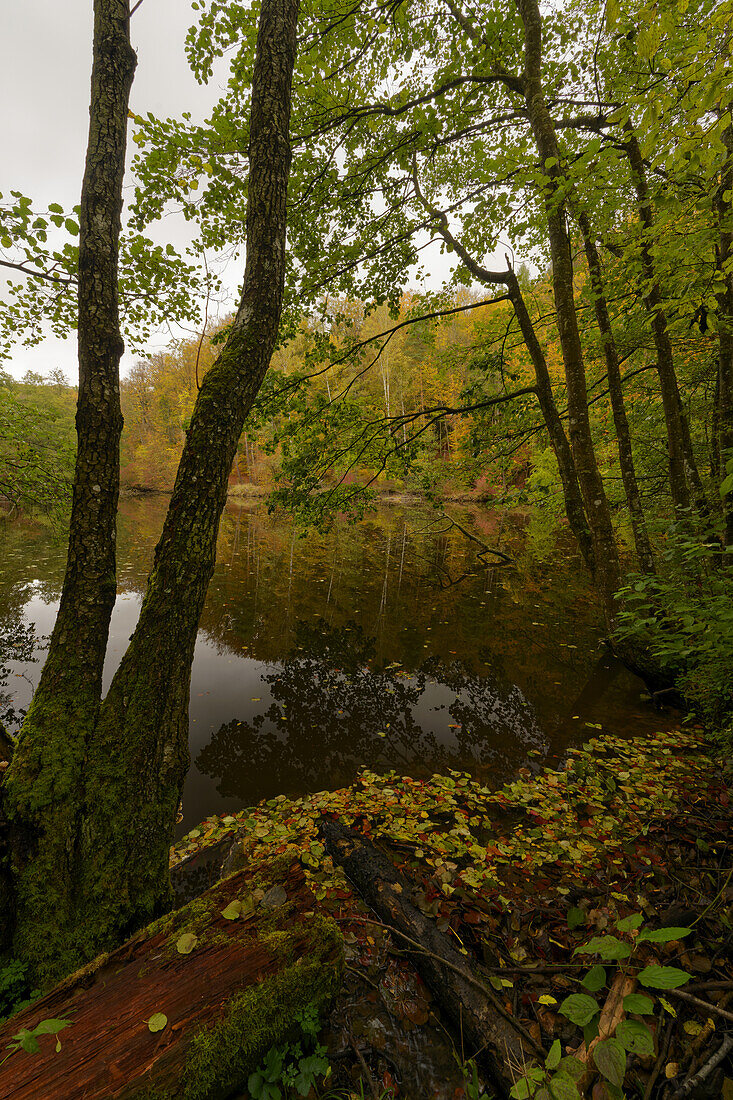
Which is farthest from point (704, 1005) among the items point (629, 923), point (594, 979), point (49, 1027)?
point (49, 1027)

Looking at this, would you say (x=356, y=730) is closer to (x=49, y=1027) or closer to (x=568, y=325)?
(x=49, y=1027)

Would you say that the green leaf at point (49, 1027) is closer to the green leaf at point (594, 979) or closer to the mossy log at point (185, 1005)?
the mossy log at point (185, 1005)

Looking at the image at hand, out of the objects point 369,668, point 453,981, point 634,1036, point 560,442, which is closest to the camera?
point 634,1036

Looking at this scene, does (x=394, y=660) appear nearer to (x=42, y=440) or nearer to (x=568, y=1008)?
(x=568, y=1008)

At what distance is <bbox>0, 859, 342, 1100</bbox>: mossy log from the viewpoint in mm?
1284

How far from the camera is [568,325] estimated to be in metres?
4.56

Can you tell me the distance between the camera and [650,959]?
1.72m

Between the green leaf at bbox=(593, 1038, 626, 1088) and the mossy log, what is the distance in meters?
1.08

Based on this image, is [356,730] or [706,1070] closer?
[706,1070]

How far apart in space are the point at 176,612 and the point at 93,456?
114 centimetres

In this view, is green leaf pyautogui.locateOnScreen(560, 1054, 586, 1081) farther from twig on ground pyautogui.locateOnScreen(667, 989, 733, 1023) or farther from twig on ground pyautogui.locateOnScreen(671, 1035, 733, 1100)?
twig on ground pyautogui.locateOnScreen(667, 989, 733, 1023)

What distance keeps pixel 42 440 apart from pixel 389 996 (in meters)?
7.28

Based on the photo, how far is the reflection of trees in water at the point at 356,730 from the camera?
463 centimetres

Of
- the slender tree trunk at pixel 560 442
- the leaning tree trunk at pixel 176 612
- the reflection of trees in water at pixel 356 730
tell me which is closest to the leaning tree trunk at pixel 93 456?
the leaning tree trunk at pixel 176 612
